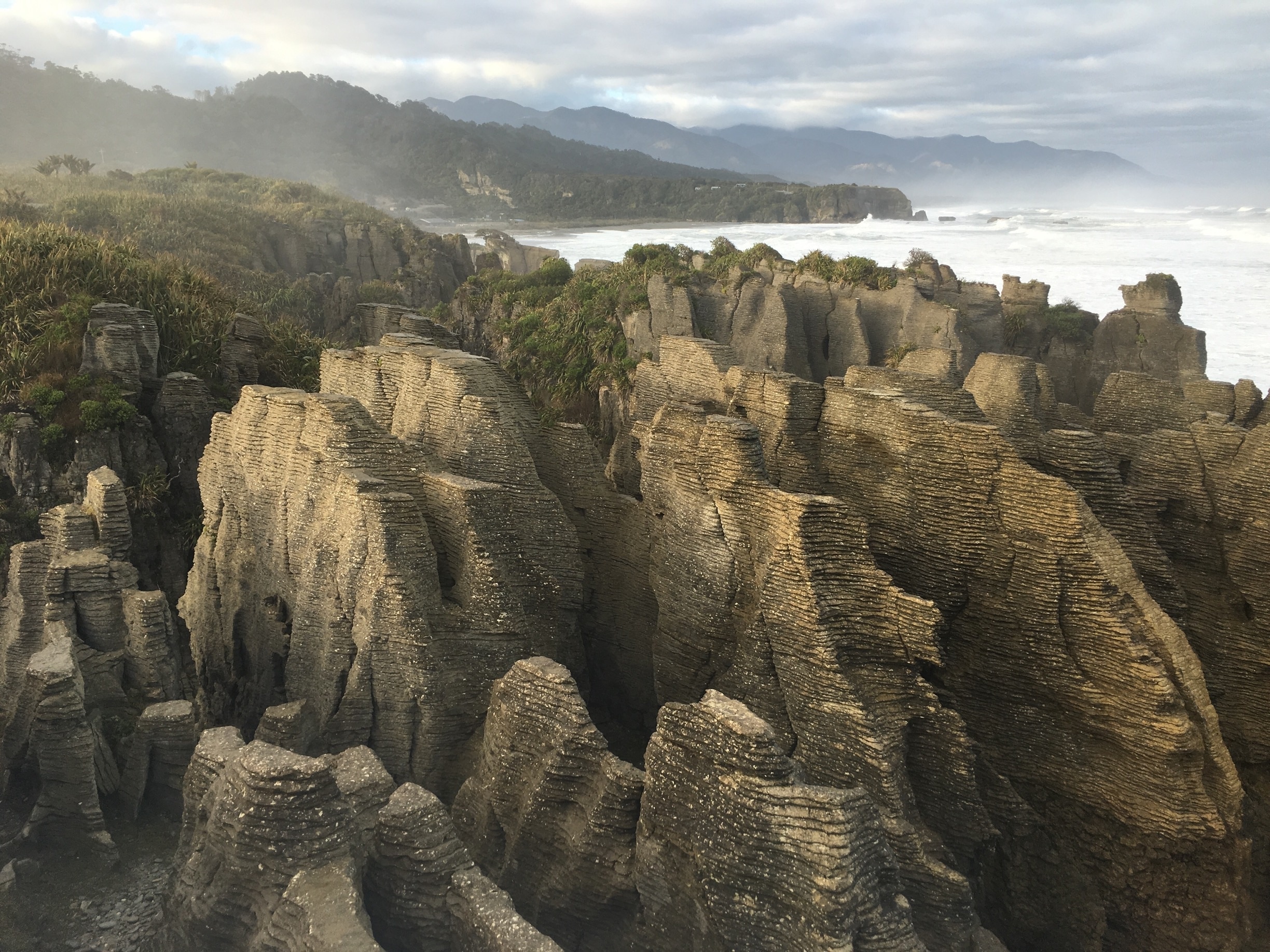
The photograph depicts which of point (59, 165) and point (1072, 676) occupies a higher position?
point (59, 165)

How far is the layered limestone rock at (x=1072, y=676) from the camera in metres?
8.21

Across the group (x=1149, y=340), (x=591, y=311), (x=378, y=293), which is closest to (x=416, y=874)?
(x=1149, y=340)

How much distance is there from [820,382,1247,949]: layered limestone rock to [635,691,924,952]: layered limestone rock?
3.69 metres

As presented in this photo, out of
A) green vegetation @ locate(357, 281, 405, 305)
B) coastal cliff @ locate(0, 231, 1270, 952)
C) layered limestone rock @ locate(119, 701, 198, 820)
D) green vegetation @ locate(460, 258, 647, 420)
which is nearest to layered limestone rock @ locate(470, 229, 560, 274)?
green vegetation @ locate(357, 281, 405, 305)

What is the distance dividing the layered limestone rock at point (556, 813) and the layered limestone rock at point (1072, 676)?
4377mm

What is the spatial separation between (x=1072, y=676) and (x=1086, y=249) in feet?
235

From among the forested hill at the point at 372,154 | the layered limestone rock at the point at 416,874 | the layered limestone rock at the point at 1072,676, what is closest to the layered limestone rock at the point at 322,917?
the layered limestone rock at the point at 416,874

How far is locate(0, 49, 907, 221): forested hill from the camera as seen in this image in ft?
367

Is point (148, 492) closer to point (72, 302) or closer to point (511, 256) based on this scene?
point (72, 302)

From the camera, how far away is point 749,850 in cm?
621

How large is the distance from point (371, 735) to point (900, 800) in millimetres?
5642

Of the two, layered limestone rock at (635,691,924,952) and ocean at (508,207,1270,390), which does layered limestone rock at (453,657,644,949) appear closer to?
layered limestone rock at (635,691,924,952)

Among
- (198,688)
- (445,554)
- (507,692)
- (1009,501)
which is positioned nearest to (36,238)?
(198,688)

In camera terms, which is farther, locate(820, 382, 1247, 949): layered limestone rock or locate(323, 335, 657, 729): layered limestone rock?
locate(323, 335, 657, 729): layered limestone rock
